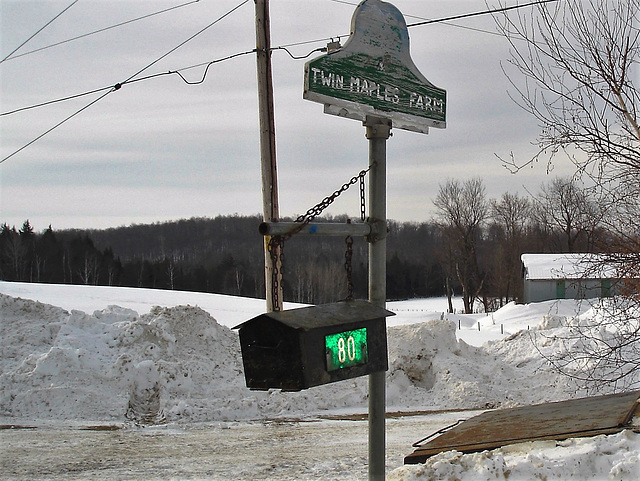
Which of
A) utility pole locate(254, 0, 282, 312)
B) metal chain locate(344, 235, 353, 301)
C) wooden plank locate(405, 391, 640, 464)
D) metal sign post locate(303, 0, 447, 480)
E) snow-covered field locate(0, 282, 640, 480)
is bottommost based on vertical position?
snow-covered field locate(0, 282, 640, 480)

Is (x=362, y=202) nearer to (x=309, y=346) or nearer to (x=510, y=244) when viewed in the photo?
(x=309, y=346)

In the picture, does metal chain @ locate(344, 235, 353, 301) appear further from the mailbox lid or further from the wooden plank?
the wooden plank

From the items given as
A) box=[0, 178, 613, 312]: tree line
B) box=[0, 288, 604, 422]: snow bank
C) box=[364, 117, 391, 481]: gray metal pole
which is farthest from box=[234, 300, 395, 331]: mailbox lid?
box=[0, 178, 613, 312]: tree line

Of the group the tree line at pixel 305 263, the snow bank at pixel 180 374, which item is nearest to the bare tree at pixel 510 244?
the tree line at pixel 305 263

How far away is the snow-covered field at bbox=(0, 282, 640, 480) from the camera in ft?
27.8

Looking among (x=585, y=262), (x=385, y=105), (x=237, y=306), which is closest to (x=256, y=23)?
(x=585, y=262)

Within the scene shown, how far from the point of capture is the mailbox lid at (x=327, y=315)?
3.37 metres

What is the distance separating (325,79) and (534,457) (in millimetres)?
2786

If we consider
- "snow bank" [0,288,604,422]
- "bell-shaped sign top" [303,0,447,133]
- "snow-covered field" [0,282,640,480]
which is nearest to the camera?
"bell-shaped sign top" [303,0,447,133]

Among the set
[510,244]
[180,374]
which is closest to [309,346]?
[180,374]

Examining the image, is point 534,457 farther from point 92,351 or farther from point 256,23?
point 92,351

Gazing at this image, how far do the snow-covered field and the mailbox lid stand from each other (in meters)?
4.23

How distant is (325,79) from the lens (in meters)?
3.74

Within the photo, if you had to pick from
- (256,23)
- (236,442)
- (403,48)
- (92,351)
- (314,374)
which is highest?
(256,23)
